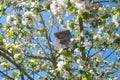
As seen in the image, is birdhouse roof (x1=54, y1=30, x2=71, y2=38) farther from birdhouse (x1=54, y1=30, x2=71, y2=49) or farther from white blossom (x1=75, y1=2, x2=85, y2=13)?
white blossom (x1=75, y1=2, x2=85, y2=13)

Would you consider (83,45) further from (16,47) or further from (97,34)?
(16,47)

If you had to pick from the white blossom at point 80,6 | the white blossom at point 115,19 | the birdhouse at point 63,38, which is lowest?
the white blossom at point 80,6

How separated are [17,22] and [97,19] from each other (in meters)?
3.00

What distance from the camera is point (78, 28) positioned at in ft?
29.3

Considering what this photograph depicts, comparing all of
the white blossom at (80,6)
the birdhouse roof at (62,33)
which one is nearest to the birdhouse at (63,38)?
the birdhouse roof at (62,33)

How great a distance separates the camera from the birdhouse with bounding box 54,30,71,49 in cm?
989

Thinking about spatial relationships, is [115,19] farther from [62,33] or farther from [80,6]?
[62,33]

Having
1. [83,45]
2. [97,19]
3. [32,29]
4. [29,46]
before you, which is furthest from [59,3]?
[29,46]

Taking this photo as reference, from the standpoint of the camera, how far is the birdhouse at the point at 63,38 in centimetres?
989

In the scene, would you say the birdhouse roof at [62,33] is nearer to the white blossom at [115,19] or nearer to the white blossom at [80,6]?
the white blossom at [115,19]

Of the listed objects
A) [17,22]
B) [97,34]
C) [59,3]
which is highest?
[17,22]

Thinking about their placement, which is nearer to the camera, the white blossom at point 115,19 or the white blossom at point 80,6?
the white blossom at point 80,6

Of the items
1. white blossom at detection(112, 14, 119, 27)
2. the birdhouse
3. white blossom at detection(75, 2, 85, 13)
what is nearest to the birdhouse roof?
the birdhouse

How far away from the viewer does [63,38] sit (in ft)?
33.7
